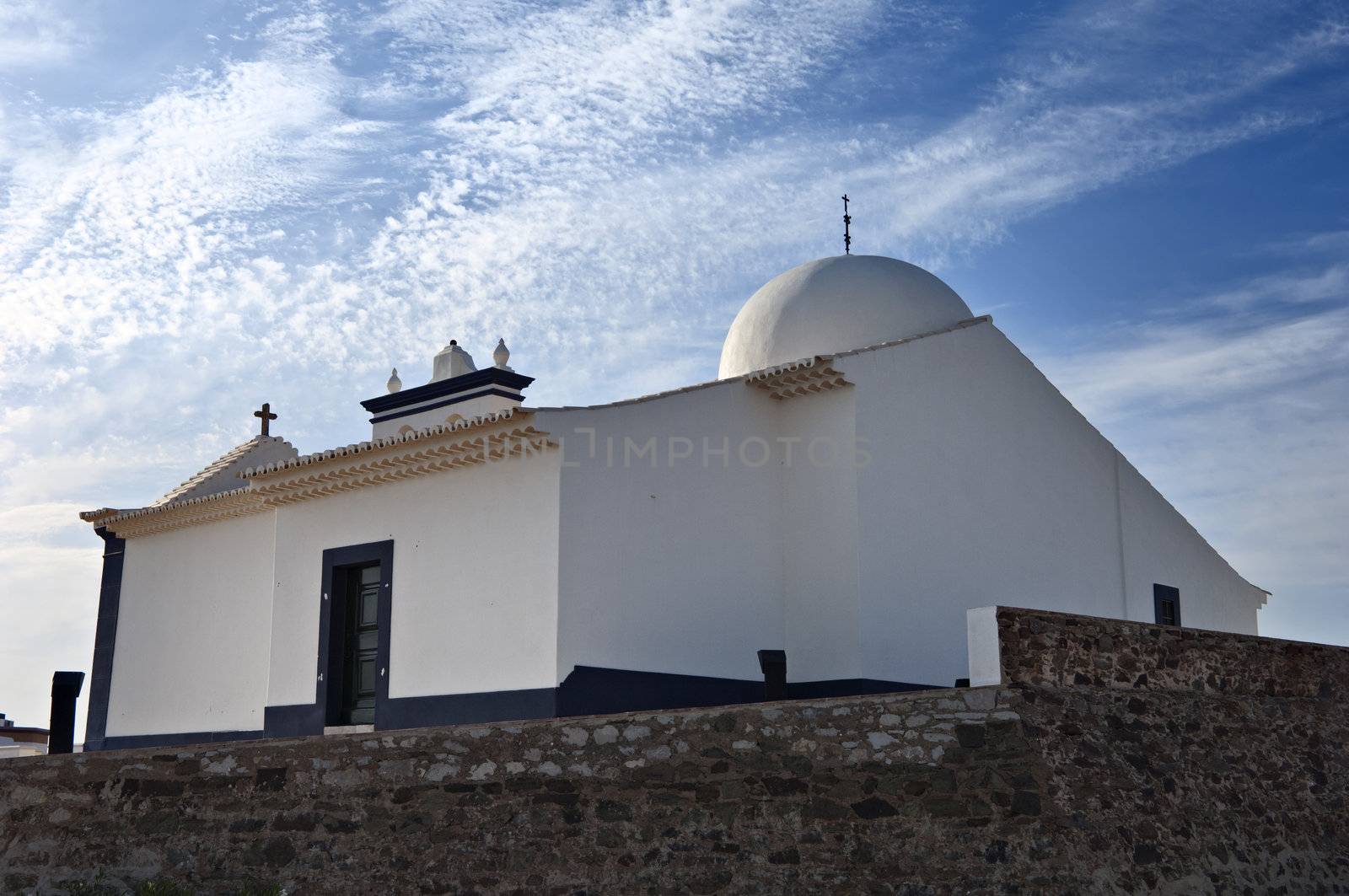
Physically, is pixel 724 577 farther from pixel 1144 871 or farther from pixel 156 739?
pixel 156 739

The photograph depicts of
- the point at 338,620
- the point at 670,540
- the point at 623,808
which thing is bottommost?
the point at 623,808

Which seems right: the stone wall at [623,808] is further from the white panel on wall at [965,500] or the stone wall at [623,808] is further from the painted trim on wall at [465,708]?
the white panel on wall at [965,500]

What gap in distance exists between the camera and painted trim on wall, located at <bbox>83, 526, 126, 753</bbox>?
1659cm

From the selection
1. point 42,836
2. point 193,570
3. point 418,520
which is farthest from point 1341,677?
point 193,570

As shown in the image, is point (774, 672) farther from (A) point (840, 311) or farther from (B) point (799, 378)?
(A) point (840, 311)

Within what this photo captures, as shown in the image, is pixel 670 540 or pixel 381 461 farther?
pixel 381 461

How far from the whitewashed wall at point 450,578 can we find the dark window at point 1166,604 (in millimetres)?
8257

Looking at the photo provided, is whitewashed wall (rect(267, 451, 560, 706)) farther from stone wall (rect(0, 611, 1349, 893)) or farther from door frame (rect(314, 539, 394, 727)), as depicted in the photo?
stone wall (rect(0, 611, 1349, 893))

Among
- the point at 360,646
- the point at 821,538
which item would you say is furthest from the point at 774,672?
the point at 360,646

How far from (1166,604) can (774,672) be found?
652 cm

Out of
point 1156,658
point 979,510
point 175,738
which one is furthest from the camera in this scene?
point 175,738

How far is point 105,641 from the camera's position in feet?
55.2

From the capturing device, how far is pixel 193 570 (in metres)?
15.9

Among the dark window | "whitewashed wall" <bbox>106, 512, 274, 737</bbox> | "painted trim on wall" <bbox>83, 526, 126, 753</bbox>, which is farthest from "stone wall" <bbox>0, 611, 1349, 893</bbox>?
"painted trim on wall" <bbox>83, 526, 126, 753</bbox>
